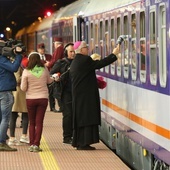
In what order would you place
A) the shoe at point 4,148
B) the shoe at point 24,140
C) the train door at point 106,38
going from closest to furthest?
1. the shoe at point 4,148
2. the shoe at point 24,140
3. the train door at point 106,38

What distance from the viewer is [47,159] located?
14320mm

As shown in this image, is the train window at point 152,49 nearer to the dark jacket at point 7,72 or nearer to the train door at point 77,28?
the dark jacket at point 7,72

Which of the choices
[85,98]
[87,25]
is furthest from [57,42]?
[85,98]

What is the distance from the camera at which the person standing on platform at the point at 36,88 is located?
593 inches

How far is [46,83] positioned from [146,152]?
324 cm

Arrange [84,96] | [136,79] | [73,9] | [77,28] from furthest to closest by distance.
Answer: [73,9], [77,28], [84,96], [136,79]

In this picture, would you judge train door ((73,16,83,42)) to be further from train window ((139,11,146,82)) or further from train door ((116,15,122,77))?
train window ((139,11,146,82))

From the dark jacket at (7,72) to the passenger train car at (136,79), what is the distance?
5.80ft

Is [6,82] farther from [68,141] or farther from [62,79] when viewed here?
[68,141]

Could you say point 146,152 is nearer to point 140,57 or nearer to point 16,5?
point 140,57

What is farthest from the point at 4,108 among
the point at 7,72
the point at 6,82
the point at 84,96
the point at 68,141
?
the point at 68,141

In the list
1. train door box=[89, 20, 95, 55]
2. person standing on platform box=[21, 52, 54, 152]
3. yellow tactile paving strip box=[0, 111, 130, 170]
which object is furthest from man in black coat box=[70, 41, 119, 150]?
train door box=[89, 20, 95, 55]

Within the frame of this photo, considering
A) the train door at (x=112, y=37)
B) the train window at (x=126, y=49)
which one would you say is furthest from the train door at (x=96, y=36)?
the train window at (x=126, y=49)

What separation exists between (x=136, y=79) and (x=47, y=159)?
2235 mm
